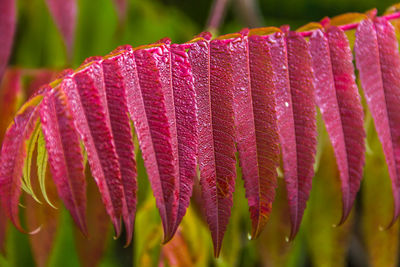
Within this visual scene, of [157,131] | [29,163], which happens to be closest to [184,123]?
[157,131]

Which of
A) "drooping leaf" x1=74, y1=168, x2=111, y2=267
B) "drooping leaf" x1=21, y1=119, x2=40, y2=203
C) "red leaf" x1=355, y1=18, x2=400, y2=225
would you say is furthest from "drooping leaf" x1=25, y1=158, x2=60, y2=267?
"red leaf" x1=355, y1=18, x2=400, y2=225

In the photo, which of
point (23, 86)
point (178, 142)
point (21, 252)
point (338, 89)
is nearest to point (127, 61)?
point (178, 142)

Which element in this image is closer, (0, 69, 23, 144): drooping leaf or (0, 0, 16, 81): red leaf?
(0, 0, 16, 81): red leaf

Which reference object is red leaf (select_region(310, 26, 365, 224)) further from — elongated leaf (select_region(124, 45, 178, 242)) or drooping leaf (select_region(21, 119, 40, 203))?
drooping leaf (select_region(21, 119, 40, 203))

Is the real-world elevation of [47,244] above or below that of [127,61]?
below

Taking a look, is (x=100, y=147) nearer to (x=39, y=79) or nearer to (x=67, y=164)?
(x=67, y=164)

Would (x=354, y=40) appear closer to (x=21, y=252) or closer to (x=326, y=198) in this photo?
(x=326, y=198)
